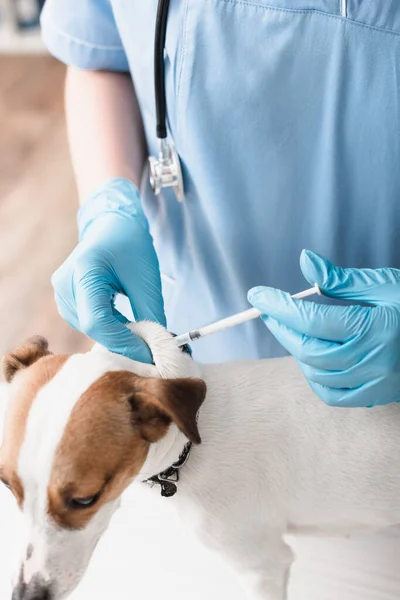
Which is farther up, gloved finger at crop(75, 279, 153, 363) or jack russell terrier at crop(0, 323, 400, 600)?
gloved finger at crop(75, 279, 153, 363)

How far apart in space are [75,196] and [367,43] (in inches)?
86.9

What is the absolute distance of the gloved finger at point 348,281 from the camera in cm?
85

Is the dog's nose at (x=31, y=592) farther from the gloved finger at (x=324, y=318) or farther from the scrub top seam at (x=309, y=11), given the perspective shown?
the scrub top seam at (x=309, y=11)

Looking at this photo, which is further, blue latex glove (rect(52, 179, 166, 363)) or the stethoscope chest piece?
the stethoscope chest piece

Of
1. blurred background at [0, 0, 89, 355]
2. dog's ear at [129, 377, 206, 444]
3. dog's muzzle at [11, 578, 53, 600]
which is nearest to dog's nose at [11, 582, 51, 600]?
dog's muzzle at [11, 578, 53, 600]

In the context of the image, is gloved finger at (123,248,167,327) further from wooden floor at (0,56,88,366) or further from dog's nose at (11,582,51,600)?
wooden floor at (0,56,88,366)

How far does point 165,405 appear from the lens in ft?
2.41

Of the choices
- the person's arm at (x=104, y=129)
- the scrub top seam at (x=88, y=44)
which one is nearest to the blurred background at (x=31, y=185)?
the person's arm at (x=104, y=129)

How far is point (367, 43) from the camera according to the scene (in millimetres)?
819

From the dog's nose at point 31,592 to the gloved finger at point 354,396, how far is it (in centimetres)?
42

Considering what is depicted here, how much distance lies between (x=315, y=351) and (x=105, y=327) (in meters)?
0.28

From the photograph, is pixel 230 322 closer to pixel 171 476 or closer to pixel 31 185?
pixel 171 476

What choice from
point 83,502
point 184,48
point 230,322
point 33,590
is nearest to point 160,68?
point 184,48

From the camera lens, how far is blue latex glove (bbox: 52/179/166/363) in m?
0.87
